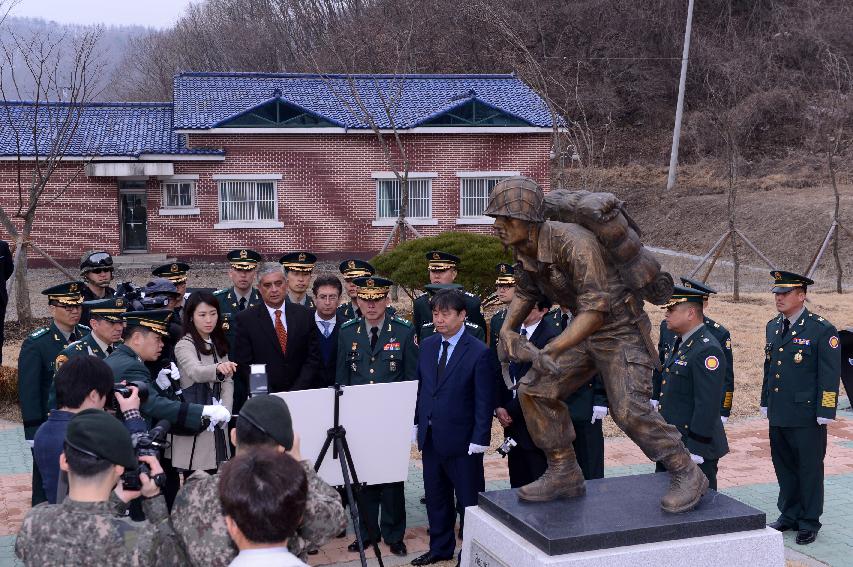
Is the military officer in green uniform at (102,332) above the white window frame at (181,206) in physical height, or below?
below

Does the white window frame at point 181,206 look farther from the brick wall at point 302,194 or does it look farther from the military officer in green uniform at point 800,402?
the military officer in green uniform at point 800,402

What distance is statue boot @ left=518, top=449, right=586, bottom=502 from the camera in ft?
16.6

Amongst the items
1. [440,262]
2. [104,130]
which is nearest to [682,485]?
[440,262]

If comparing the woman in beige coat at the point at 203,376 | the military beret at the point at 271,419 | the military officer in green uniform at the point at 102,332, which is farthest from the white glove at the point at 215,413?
the military beret at the point at 271,419

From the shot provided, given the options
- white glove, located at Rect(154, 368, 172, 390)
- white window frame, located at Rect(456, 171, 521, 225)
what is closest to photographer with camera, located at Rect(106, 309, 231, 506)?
white glove, located at Rect(154, 368, 172, 390)

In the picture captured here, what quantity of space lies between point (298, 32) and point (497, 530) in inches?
1959

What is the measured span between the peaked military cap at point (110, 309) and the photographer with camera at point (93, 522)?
2.60 metres

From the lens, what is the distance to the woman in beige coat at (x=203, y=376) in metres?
5.82

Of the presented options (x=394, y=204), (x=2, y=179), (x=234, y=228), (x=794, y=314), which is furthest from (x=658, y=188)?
(x=794, y=314)

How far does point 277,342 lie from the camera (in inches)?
264

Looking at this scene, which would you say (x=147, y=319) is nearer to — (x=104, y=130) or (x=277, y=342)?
(x=277, y=342)

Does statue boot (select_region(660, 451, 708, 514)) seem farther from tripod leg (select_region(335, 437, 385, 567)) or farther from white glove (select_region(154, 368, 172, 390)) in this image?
Result: white glove (select_region(154, 368, 172, 390))

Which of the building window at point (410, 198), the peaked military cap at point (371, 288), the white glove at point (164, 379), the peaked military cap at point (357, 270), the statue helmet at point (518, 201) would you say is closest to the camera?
the statue helmet at point (518, 201)

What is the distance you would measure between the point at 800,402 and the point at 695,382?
1.14 metres
